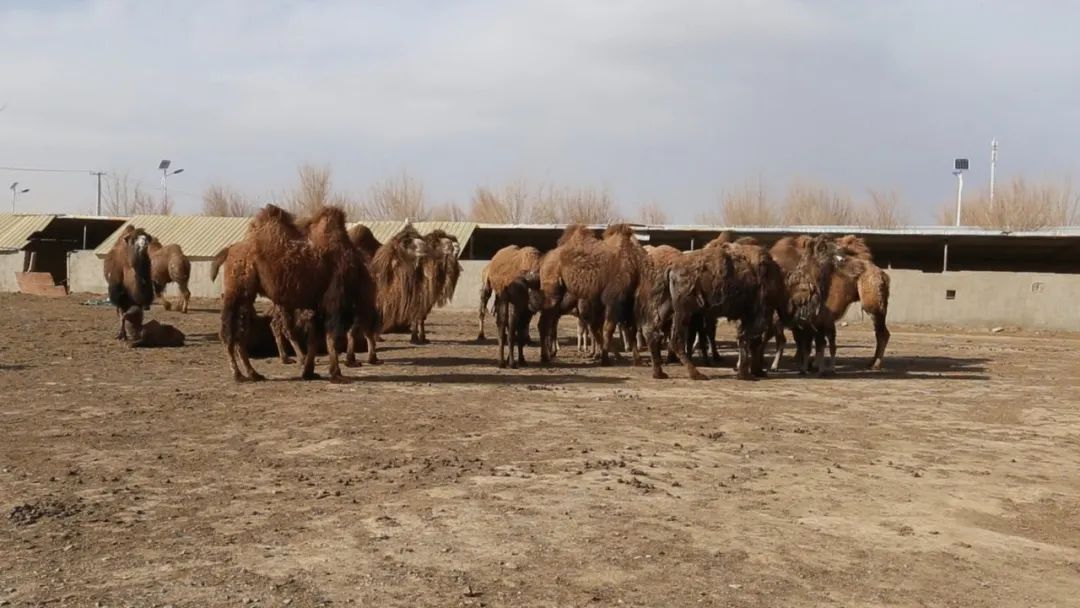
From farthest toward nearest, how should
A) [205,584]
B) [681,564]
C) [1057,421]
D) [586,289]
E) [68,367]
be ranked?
[586,289] < [68,367] < [1057,421] < [681,564] < [205,584]

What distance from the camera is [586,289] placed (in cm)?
1653

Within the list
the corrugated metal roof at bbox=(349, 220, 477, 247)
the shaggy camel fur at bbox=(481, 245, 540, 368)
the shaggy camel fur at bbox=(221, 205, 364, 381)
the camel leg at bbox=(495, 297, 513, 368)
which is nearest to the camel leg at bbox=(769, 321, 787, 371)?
the shaggy camel fur at bbox=(481, 245, 540, 368)

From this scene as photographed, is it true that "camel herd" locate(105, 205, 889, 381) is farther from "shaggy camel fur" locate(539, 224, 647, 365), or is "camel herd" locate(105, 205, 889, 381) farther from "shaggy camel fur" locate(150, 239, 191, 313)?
"shaggy camel fur" locate(150, 239, 191, 313)

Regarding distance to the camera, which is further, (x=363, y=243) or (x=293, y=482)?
(x=363, y=243)

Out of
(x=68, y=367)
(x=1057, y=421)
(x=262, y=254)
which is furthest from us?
(x=68, y=367)

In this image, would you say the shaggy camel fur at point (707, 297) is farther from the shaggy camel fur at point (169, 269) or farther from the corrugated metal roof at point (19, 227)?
the corrugated metal roof at point (19, 227)

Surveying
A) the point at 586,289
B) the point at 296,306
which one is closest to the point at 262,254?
the point at 296,306

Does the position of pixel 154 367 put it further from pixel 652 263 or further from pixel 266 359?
pixel 652 263

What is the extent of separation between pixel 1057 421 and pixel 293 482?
8.34 metres

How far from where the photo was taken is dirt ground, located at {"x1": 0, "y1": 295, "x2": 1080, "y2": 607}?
18.6ft

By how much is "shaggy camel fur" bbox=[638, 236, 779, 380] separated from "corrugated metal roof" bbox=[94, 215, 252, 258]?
28396 millimetres

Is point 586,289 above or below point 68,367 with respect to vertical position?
above

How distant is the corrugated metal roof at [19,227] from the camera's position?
1735 inches

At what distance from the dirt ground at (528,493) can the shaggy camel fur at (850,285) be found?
7.30ft
